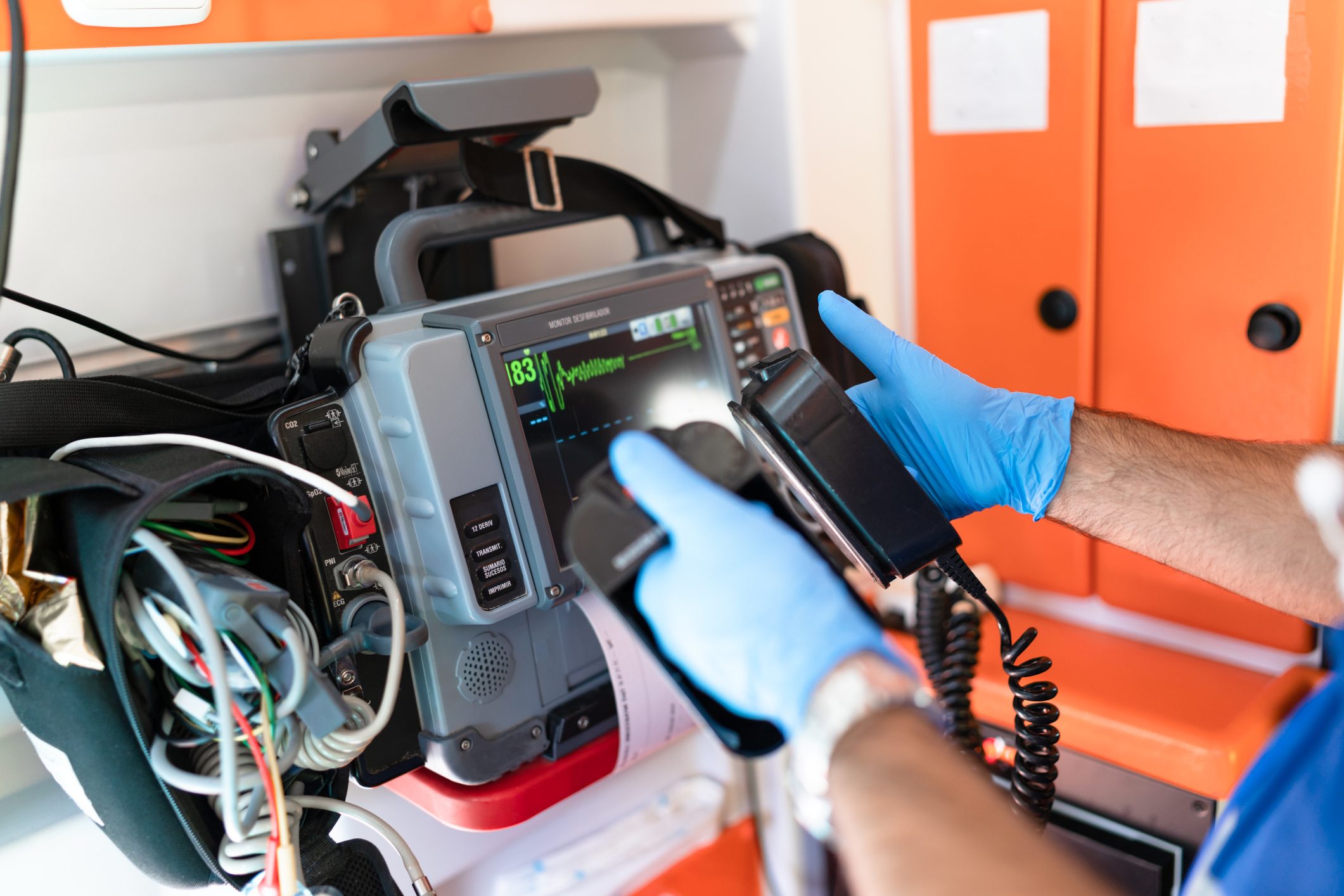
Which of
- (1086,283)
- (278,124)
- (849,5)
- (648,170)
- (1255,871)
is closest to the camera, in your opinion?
(1255,871)

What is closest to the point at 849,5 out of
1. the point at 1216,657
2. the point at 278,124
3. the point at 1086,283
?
the point at 1086,283

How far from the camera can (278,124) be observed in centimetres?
132

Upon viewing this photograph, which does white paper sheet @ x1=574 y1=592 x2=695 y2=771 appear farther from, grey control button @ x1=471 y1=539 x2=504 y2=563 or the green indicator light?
the green indicator light

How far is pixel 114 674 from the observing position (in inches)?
30.9

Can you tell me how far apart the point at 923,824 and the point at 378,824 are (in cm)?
49

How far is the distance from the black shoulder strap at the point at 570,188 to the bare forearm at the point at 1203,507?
21.4 inches

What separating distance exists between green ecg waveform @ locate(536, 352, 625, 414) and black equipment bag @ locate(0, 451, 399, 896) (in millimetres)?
276

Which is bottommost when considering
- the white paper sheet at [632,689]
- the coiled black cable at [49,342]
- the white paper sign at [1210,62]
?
the white paper sheet at [632,689]

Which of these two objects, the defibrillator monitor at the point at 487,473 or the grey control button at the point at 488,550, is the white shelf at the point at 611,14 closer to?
the defibrillator monitor at the point at 487,473

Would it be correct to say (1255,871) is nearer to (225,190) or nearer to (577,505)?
(577,505)

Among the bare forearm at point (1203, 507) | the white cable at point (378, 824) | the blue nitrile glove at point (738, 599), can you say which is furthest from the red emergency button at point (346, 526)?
the bare forearm at point (1203, 507)

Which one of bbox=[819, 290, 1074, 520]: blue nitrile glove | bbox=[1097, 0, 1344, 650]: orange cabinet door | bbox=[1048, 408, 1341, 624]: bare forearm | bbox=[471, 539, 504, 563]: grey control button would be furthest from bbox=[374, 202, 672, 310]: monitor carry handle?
bbox=[1097, 0, 1344, 650]: orange cabinet door

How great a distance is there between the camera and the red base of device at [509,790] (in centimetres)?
107

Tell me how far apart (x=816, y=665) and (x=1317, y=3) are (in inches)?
41.5
